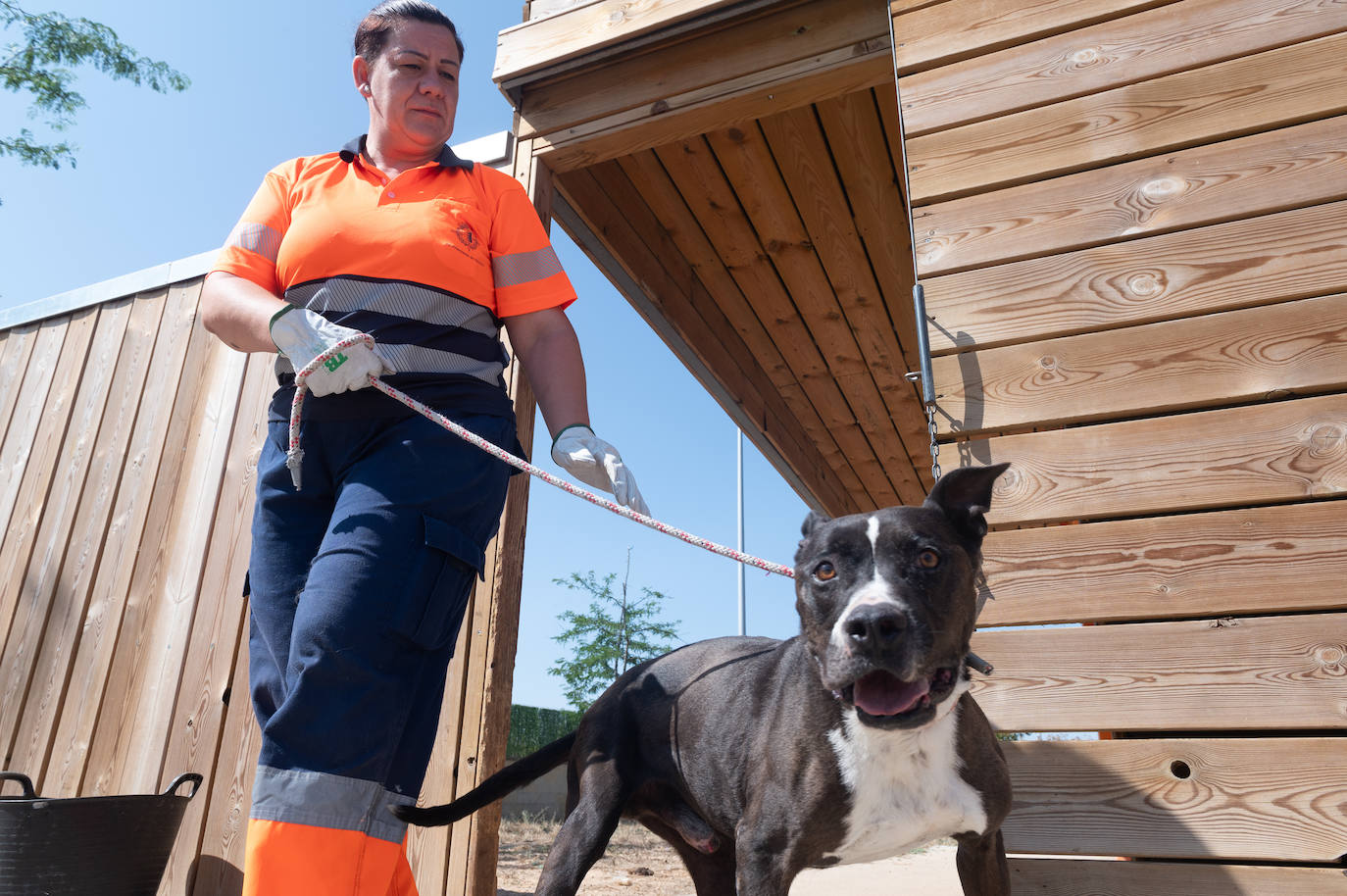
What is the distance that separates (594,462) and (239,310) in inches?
35.5

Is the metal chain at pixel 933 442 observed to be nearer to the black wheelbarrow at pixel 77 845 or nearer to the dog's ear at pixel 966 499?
the dog's ear at pixel 966 499

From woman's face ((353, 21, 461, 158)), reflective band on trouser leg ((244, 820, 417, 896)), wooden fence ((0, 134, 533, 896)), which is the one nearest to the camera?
reflective band on trouser leg ((244, 820, 417, 896))

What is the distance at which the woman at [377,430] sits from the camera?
5.27 ft

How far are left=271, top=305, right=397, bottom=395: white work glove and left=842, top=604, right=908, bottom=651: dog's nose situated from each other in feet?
3.78

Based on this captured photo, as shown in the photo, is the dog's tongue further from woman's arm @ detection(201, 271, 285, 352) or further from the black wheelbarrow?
the black wheelbarrow

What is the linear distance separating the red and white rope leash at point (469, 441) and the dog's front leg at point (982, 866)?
2.36 ft

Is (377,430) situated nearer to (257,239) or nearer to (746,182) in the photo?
(257,239)

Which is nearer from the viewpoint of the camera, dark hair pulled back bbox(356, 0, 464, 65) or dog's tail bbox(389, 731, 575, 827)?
dog's tail bbox(389, 731, 575, 827)

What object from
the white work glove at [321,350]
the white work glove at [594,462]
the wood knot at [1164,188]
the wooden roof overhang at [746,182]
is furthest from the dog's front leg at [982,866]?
the wooden roof overhang at [746,182]

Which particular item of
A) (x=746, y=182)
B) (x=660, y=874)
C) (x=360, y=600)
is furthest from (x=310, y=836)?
(x=660, y=874)

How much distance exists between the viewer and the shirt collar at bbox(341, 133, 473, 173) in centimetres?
229

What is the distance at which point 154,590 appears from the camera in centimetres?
372

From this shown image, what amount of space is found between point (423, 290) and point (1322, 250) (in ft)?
7.95

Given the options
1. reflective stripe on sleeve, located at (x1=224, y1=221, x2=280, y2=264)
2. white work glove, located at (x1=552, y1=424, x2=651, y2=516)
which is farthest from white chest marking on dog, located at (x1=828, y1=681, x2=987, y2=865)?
reflective stripe on sleeve, located at (x1=224, y1=221, x2=280, y2=264)
